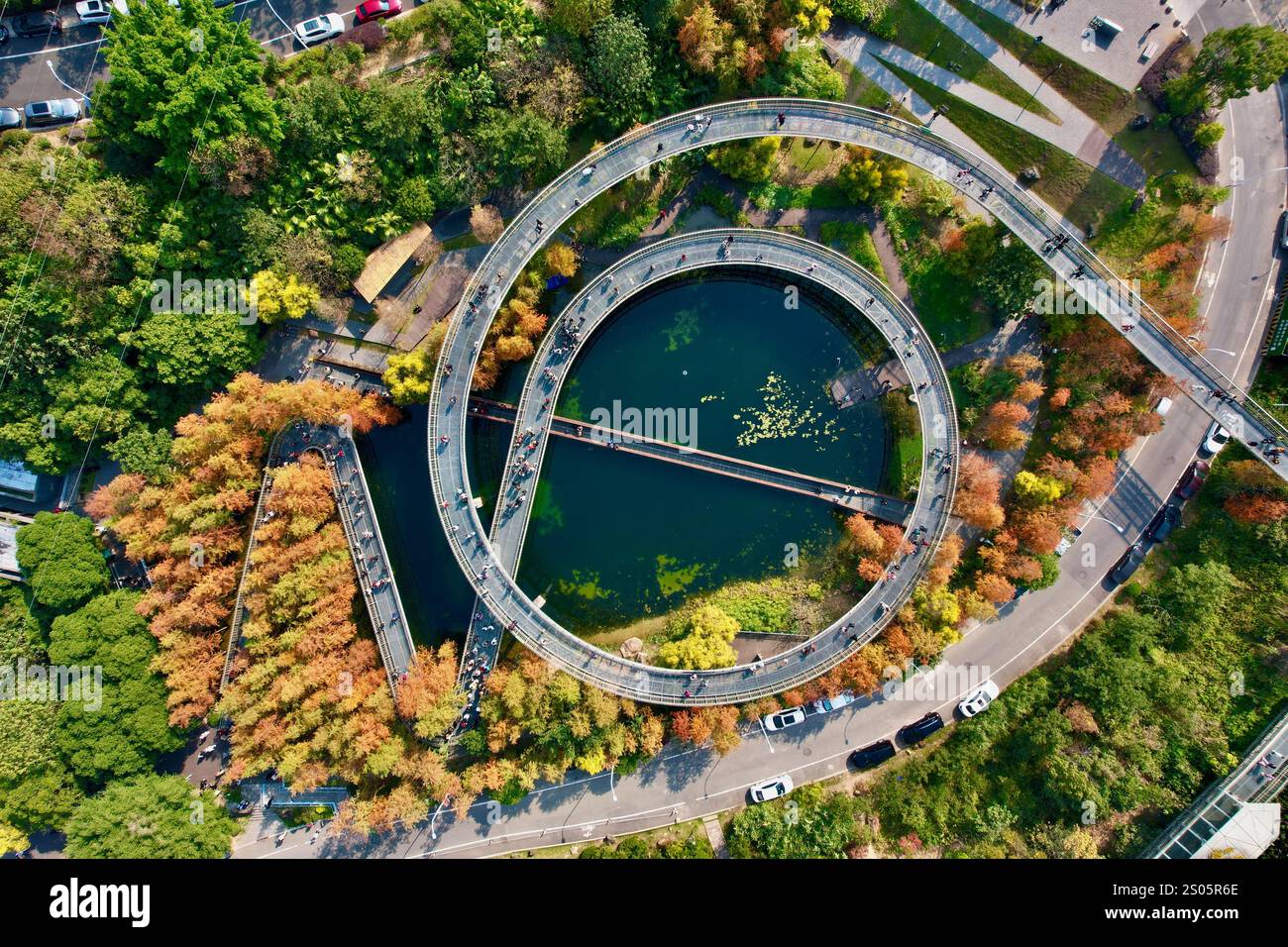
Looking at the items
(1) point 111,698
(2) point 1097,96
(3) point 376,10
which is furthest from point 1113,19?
(1) point 111,698

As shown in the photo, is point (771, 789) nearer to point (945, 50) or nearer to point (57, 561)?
point (57, 561)

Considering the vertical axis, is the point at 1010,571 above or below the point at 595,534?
below

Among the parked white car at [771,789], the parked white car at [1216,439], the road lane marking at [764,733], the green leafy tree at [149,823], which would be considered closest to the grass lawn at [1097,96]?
the parked white car at [1216,439]

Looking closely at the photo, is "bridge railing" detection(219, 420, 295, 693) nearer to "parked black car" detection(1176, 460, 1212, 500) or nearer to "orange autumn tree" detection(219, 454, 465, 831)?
"orange autumn tree" detection(219, 454, 465, 831)

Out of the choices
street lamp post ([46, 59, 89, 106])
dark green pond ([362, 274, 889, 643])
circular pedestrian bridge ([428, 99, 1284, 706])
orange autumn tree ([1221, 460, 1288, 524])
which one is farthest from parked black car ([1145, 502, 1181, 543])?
street lamp post ([46, 59, 89, 106])

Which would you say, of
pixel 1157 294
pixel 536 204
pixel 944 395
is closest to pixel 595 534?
pixel 536 204
